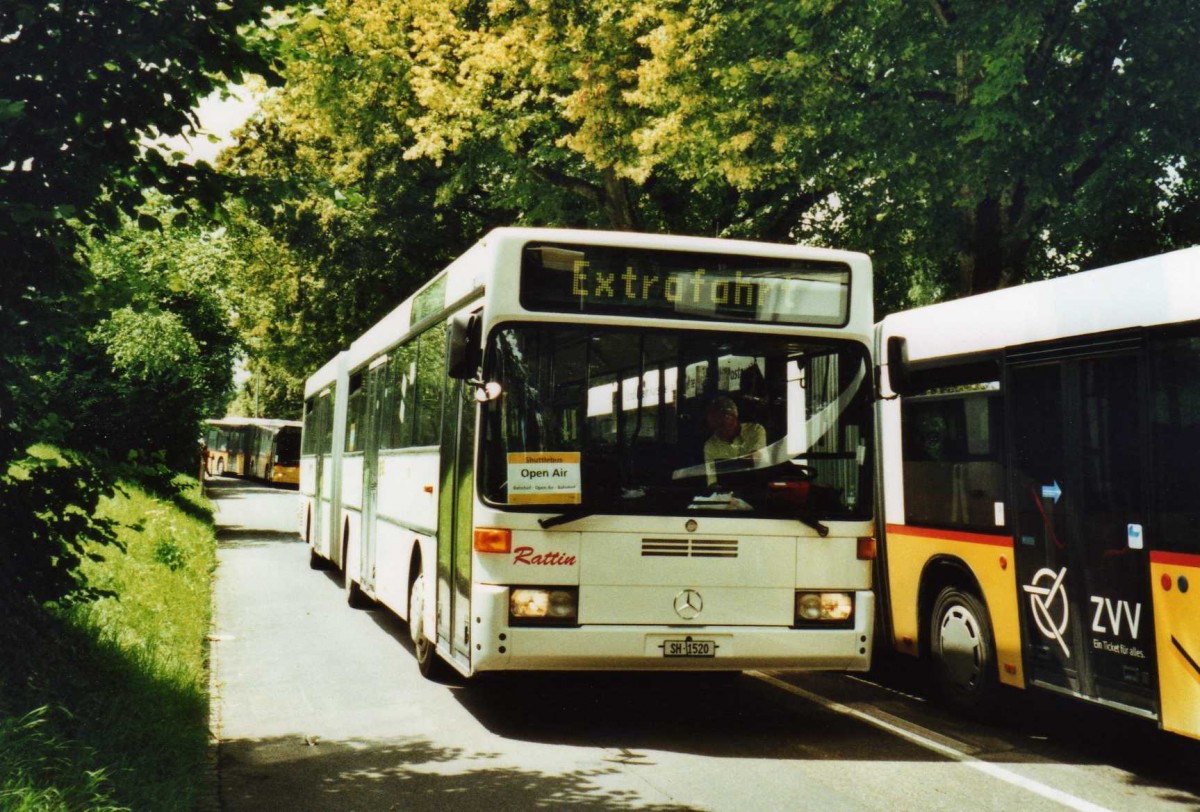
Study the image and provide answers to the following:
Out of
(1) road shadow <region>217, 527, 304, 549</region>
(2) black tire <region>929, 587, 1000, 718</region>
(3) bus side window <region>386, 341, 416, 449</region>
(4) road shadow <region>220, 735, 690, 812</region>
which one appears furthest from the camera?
(1) road shadow <region>217, 527, 304, 549</region>

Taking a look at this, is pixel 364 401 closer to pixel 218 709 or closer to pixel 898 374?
pixel 218 709

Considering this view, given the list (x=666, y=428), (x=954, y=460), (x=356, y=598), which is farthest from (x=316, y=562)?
(x=666, y=428)

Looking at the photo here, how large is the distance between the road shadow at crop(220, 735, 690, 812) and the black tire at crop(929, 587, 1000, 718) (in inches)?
115

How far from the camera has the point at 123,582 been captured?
1300 cm

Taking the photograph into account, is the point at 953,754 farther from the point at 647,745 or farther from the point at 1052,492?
the point at 647,745

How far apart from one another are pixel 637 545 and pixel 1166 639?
2.96m

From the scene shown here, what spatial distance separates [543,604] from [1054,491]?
3.22 metres

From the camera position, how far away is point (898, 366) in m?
8.42

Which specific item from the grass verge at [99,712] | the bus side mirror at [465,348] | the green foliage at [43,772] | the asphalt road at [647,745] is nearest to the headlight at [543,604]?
the asphalt road at [647,745]

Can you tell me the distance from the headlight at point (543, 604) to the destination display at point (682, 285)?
1703 millimetres

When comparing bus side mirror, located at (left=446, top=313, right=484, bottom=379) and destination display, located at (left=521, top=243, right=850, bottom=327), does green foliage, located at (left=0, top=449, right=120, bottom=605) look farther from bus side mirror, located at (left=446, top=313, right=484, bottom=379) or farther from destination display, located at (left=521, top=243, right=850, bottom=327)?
destination display, located at (left=521, top=243, right=850, bottom=327)

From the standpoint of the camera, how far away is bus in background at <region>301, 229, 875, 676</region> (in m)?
8.03

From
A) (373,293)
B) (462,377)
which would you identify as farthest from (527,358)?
(373,293)

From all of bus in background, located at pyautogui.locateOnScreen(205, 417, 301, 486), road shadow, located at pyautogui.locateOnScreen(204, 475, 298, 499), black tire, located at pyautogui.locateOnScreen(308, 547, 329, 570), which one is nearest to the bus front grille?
black tire, located at pyautogui.locateOnScreen(308, 547, 329, 570)
